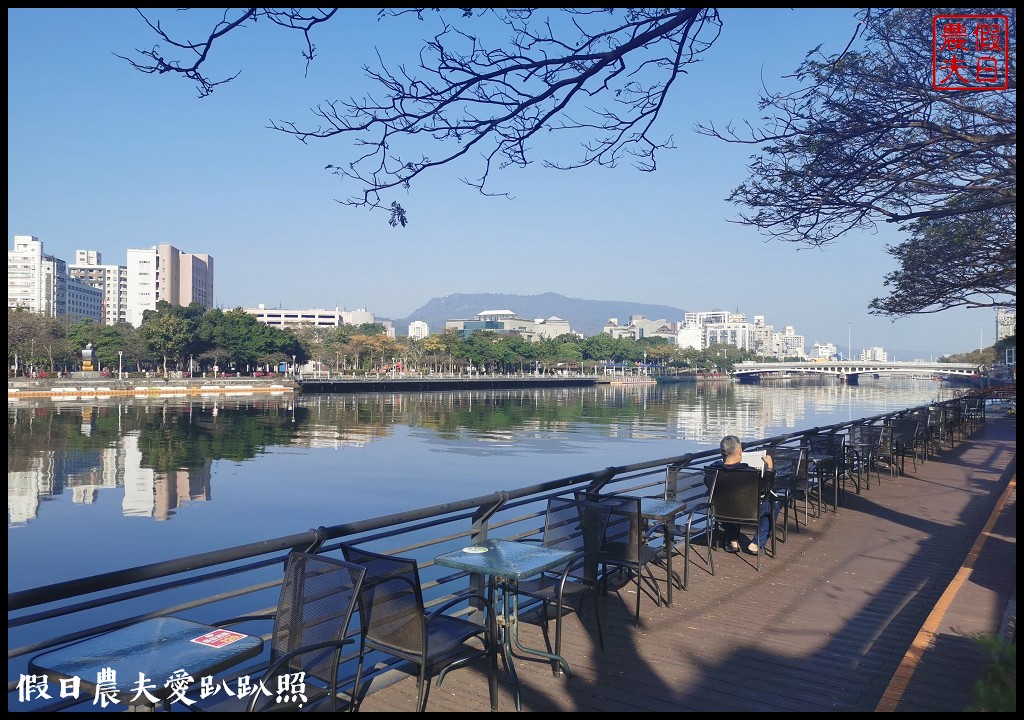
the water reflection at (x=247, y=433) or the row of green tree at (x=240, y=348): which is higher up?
the row of green tree at (x=240, y=348)

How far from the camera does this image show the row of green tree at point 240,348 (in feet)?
274

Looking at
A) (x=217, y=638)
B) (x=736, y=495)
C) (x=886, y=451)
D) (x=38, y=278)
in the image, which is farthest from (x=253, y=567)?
(x=38, y=278)

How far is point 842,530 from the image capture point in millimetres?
8391

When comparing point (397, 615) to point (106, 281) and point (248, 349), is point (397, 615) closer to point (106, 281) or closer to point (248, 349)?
point (248, 349)

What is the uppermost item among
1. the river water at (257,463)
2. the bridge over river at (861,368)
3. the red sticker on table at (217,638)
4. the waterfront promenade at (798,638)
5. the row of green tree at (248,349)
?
the row of green tree at (248,349)

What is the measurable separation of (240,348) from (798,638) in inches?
3833

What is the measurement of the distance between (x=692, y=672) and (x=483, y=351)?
404ft

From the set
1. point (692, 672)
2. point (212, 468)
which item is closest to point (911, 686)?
point (692, 672)

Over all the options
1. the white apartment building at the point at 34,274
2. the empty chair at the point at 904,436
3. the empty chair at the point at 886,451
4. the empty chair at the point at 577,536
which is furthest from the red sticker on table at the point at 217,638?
the white apartment building at the point at 34,274

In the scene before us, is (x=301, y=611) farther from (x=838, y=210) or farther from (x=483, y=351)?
(x=483, y=351)

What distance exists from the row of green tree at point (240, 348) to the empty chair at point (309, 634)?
2648 inches

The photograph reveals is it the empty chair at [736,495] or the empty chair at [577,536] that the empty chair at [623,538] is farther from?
the empty chair at [736,495]

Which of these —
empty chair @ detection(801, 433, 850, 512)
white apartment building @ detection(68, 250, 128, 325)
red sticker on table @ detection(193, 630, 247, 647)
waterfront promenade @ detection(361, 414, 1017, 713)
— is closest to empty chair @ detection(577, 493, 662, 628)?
waterfront promenade @ detection(361, 414, 1017, 713)

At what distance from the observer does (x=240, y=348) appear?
95.8 meters
